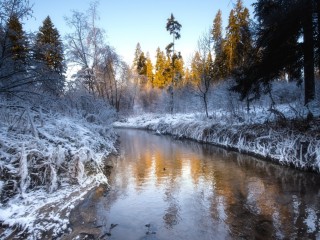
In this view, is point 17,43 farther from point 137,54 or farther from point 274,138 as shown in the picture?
point 137,54

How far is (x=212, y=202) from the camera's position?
6.26 meters

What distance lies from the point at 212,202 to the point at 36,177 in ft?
13.2

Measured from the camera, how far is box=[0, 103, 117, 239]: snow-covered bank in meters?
4.32

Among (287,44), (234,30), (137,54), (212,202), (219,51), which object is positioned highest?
(137,54)

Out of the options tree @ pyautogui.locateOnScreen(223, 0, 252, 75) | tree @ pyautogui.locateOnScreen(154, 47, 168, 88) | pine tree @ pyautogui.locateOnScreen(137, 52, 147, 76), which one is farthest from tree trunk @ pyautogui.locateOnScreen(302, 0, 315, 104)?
pine tree @ pyautogui.locateOnScreen(137, 52, 147, 76)

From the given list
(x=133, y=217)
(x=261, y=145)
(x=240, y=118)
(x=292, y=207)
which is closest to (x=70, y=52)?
(x=240, y=118)

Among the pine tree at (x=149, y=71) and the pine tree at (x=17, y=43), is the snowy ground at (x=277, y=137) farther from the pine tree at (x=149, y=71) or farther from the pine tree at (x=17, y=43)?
the pine tree at (x=149, y=71)

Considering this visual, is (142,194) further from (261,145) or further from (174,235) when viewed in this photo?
(261,145)

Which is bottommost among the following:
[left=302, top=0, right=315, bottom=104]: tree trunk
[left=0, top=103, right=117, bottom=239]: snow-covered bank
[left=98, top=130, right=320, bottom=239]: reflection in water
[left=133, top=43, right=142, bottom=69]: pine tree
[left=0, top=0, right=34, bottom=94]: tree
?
[left=98, top=130, right=320, bottom=239]: reflection in water

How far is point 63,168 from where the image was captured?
240 inches

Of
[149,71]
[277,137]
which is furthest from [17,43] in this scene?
[149,71]

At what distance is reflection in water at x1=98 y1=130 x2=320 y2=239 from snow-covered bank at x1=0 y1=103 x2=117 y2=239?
85 cm

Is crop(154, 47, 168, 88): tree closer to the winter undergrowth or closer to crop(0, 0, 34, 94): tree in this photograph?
the winter undergrowth

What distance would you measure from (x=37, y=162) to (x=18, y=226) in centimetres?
169
